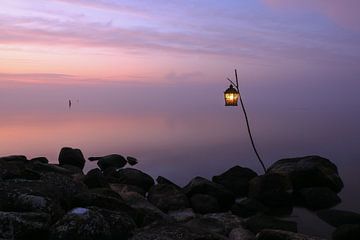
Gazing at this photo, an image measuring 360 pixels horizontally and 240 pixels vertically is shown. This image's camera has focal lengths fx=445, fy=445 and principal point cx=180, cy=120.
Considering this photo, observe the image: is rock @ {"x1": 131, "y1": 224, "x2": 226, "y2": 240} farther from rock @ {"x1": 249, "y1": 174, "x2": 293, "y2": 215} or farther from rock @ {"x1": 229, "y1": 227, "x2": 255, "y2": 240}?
rock @ {"x1": 249, "y1": 174, "x2": 293, "y2": 215}

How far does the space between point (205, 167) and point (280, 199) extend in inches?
533

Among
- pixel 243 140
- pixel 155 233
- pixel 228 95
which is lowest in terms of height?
pixel 243 140

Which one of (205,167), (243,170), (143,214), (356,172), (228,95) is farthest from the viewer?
(205,167)

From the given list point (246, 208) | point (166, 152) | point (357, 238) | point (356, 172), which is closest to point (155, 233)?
point (357, 238)

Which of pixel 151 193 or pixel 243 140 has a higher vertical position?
pixel 151 193

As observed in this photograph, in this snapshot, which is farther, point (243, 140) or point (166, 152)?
point (243, 140)

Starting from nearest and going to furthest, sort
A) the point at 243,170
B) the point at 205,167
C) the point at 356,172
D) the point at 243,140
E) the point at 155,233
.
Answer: the point at 155,233, the point at 243,170, the point at 356,172, the point at 205,167, the point at 243,140

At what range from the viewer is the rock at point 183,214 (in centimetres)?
1296

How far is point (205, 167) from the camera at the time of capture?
29812 mm

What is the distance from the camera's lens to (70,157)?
82.6ft

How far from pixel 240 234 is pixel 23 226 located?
5433mm

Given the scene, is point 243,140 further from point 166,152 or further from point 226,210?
point 226,210

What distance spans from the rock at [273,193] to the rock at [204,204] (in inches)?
89.7

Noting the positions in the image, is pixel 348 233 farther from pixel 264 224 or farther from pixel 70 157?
pixel 70 157
